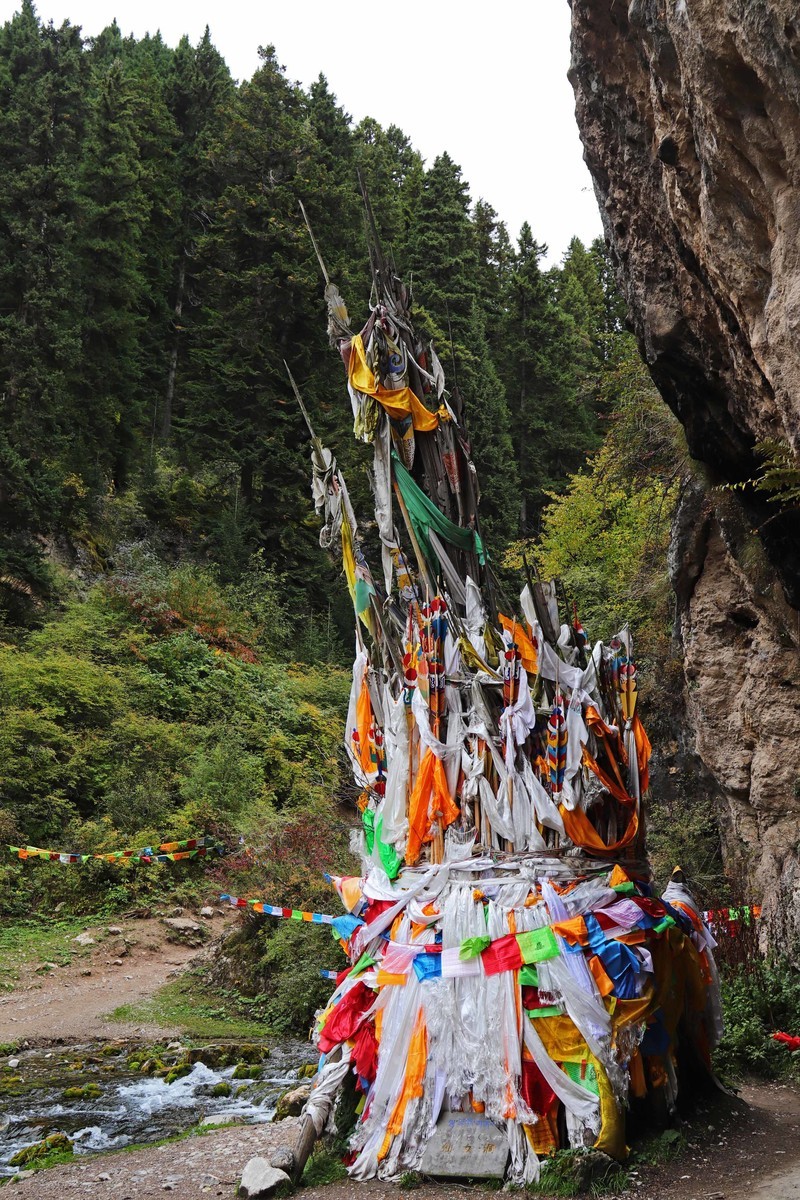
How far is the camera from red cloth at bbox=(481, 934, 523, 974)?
25.8ft

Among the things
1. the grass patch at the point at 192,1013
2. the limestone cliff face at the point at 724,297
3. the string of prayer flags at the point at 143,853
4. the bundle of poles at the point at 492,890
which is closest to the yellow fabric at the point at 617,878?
the bundle of poles at the point at 492,890

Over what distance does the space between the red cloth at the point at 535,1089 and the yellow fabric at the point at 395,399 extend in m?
5.85

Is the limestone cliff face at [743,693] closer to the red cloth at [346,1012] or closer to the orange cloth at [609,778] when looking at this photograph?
the orange cloth at [609,778]

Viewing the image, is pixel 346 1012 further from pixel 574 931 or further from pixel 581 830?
pixel 581 830

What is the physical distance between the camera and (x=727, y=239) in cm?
666

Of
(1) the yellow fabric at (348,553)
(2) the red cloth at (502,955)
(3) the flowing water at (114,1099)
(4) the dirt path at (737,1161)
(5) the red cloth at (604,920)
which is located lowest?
(3) the flowing water at (114,1099)

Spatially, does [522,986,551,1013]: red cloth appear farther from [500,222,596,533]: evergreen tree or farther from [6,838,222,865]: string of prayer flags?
[500,222,596,533]: evergreen tree

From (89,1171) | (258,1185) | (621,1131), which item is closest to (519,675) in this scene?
(621,1131)

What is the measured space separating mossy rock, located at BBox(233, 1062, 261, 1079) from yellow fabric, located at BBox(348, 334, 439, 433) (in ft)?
24.7

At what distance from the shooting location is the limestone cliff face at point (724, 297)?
5.98 meters

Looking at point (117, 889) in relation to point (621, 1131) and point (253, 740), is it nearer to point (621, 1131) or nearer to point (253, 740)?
point (253, 740)

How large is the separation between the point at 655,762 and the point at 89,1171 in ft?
35.2

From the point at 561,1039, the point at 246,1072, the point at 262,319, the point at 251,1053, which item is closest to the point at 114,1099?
the point at 246,1072

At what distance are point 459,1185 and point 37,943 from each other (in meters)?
10.3
